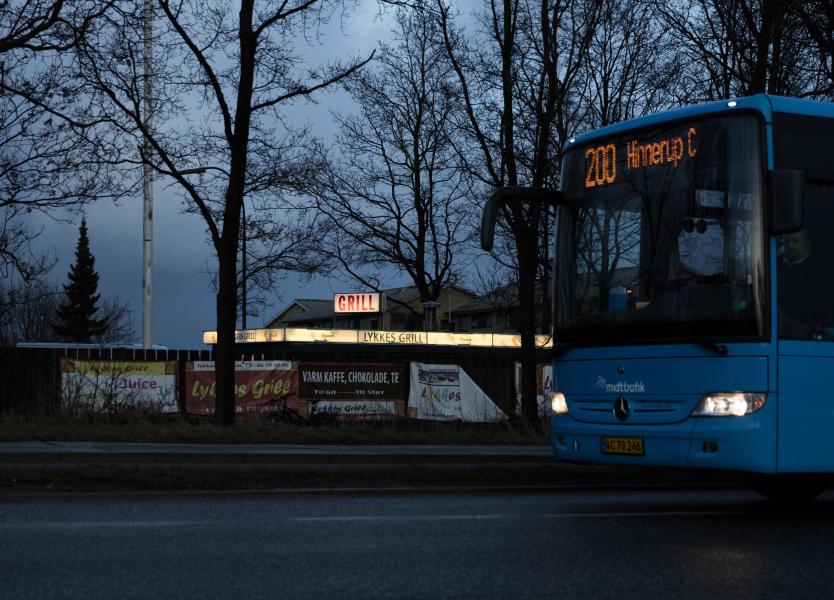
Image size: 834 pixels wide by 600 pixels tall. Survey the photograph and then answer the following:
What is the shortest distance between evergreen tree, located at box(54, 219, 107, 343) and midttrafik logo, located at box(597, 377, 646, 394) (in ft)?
255

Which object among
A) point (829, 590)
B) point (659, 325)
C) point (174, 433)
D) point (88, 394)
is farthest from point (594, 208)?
point (88, 394)

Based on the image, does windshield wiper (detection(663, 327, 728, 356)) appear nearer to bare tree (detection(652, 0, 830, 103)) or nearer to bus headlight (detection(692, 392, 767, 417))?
bus headlight (detection(692, 392, 767, 417))

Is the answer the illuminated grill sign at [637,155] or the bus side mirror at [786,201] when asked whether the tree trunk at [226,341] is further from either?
the bus side mirror at [786,201]

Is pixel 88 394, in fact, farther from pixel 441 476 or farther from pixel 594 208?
pixel 594 208

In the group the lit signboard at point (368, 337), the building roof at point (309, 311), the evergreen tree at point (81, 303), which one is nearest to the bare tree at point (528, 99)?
the lit signboard at point (368, 337)

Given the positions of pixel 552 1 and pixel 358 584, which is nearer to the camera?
pixel 358 584

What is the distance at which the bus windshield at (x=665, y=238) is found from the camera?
32.3 feet

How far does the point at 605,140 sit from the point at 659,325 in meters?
2.08

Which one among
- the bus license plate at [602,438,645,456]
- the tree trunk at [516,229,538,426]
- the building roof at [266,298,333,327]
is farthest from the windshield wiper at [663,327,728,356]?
the building roof at [266,298,333,327]

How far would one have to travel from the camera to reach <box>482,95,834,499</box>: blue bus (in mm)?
9727

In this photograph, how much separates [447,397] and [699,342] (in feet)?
59.9

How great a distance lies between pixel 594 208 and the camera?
1116cm

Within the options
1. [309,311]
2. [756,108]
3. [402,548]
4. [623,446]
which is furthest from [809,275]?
[309,311]

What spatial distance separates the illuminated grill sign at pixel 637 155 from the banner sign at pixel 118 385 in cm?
1290
